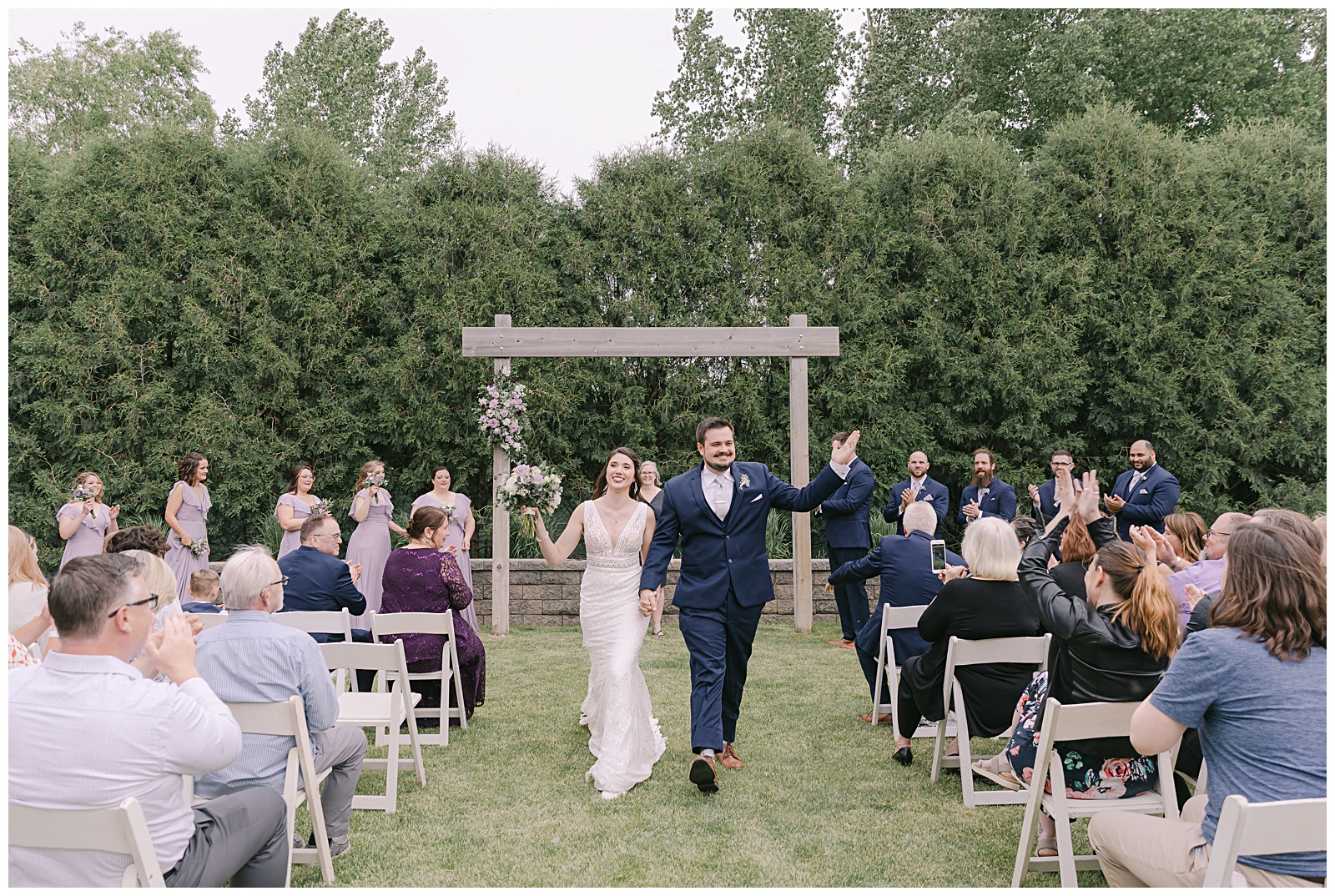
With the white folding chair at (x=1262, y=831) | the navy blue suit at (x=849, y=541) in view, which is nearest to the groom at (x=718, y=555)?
the navy blue suit at (x=849, y=541)

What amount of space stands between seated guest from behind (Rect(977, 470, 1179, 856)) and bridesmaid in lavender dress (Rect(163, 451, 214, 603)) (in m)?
7.87

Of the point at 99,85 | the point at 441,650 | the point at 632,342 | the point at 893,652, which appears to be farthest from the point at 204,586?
the point at 99,85

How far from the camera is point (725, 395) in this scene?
38.2 ft

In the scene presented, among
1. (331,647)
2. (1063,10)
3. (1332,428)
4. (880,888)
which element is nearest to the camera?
(1332,428)

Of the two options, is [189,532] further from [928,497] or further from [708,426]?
[928,497]

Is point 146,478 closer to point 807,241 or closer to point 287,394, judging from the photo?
point 287,394

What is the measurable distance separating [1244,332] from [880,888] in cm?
1055

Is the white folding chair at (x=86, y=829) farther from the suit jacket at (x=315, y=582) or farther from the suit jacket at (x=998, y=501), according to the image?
the suit jacket at (x=998, y=501)

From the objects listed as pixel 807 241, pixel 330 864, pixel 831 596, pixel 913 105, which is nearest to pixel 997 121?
pixel 913 105

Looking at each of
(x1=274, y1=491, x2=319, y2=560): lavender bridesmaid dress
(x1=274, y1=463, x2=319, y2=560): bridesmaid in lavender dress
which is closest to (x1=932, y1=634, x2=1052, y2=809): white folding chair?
(x1=274, y1=463, x2=319, y2=560): bridesmaid in lavender dress

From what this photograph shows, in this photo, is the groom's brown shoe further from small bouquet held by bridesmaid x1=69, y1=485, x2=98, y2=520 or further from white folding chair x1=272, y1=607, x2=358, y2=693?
small bouquet held by bridesmaid x1=69, y1=485, x2=98, y2=520

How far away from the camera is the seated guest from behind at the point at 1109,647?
350 cm

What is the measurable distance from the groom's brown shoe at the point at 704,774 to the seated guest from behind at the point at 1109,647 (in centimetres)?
160

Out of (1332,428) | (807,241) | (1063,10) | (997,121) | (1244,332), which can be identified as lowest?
(1332,428)
